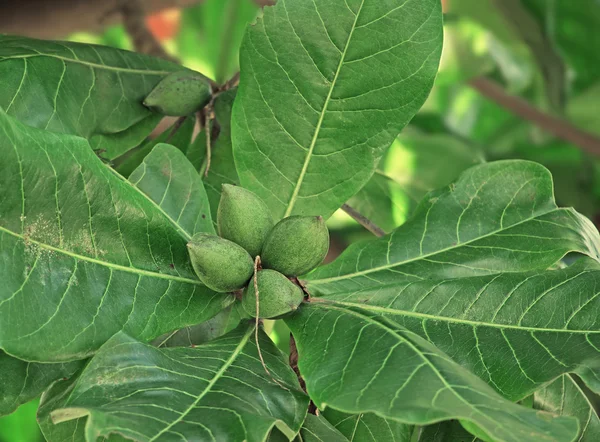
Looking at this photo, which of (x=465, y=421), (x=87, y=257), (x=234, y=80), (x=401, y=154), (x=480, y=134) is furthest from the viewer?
(x=480, y=134)

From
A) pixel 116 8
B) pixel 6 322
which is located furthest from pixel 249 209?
pixel 116 8

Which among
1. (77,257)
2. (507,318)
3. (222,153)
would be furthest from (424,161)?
(77,257)

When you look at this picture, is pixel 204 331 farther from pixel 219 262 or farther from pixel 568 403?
pixel 568 403

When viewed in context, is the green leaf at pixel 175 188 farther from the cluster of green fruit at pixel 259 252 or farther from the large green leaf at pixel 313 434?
the large green leaf at pixel 313 434

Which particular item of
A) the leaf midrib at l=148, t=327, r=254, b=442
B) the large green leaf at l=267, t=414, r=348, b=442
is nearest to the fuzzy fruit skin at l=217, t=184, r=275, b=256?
the leaf midrib at l=148, t=327, r=254, b=442

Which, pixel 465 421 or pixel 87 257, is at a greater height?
pixel 87 257

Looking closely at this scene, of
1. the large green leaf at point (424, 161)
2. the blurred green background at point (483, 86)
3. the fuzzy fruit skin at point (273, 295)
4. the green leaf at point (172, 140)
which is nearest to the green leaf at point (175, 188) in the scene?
the fuzzy fruit skin at point (273, 295)

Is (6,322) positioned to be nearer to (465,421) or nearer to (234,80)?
(465,421)
